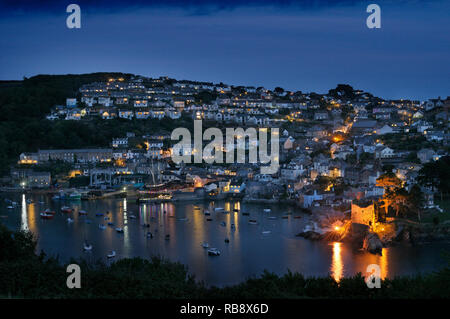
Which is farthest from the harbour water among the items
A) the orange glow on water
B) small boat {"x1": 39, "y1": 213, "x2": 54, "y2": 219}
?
small boat {"x1": 39, "y1": 213, "x2": 54, "y2": 219}

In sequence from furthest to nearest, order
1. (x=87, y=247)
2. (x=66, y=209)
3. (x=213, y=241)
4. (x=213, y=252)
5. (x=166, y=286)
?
(x=66, y=209) < (x=213, y=241) < (x=87, y=247) < (x=213, y=252) < (x=166, y=286)

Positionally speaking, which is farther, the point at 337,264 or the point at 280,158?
the point at 280,158

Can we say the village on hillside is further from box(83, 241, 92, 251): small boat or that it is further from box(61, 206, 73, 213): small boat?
box(83, 241, 92, 251): small boat

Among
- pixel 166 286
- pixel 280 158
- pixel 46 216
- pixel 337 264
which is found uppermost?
pixel 280 158

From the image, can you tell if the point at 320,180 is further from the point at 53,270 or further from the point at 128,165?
the point at 53,270

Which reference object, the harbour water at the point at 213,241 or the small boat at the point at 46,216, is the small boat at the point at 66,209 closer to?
the harbour water at the point at 213,241

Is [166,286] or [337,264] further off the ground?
[166,286]

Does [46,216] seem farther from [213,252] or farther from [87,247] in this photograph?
[213,252]

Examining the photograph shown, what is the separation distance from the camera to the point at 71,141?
61.4 feet

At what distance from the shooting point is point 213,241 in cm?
933

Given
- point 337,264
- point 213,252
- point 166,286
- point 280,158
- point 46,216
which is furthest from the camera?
point 280,158

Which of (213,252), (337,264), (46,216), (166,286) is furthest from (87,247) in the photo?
(166,286)

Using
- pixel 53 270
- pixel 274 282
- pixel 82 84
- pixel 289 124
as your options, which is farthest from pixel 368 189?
pixel 82 84

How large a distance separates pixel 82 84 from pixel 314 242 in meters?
20.9
